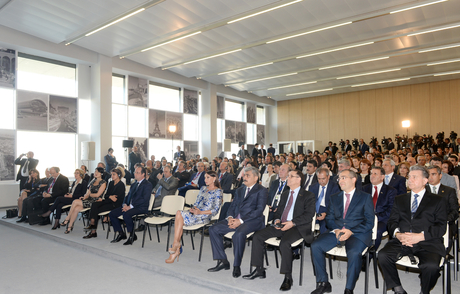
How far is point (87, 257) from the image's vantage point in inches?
186

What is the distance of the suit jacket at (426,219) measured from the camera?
9.68 ft

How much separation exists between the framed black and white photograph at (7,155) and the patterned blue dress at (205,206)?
26.1 feet

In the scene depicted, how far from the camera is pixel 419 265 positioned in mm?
2832

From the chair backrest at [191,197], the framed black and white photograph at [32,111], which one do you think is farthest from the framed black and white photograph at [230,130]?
the chair backrest at [191,197]

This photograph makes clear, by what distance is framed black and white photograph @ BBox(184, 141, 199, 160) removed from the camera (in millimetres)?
15406

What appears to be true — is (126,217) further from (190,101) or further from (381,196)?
(190,101)

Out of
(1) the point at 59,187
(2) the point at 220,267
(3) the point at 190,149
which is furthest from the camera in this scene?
(3) the point at 190,149

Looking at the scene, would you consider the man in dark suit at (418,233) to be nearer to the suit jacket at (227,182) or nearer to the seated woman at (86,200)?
the suit jacket at (227,182)

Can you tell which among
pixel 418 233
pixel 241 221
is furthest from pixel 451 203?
pixel 241 221

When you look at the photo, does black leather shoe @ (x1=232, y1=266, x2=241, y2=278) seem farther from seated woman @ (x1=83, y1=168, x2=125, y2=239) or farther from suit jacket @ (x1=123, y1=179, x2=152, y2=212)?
seated woman @ (x1=83, y1=168, x2=125, y2=239)

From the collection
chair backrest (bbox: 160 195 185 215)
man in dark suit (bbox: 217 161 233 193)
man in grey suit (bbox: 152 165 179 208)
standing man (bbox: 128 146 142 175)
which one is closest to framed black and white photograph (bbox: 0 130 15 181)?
standing man (bbox: 128 146 142 175)

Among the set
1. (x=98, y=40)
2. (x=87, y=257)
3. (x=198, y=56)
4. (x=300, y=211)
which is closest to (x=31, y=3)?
(x=98, y=40)

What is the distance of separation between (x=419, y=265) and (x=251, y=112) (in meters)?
17.4

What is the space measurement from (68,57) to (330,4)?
8301mm
